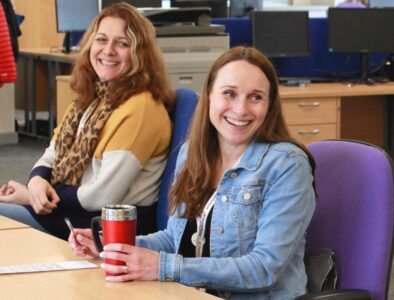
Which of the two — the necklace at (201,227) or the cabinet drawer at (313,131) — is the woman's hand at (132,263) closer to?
the necklace at (201,227)

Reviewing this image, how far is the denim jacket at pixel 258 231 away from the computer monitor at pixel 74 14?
567 centimetres

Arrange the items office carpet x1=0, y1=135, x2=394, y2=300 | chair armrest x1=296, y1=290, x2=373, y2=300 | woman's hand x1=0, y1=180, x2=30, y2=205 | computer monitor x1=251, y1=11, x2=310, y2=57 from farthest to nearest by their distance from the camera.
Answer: office carpet x1=0, y1=135, x2=394, y2=300 → computer monitor x1=251, y1=11, x2=310, y2=57 → woman's hand x1=0, y1=180, x2=30, y2=205 → chair armrest x1=296, y1=290, x2=373, y2=300

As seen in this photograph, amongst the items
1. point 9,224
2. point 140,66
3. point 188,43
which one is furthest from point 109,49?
point 188,43

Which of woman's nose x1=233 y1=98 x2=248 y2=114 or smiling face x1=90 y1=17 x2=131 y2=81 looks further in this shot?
smiling face x1=90 y1=17 x2=131 y2=81

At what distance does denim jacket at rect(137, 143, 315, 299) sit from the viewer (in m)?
2.00

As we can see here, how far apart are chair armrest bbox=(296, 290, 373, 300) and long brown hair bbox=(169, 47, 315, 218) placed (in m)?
0.31

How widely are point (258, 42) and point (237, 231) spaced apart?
422cm

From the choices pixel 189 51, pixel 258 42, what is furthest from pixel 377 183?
pixel 258 42

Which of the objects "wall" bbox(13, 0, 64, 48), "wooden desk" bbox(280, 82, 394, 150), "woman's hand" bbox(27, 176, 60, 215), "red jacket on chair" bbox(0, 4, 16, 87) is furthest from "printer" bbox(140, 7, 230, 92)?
"wall" bbox(13, 0, 64, 48)

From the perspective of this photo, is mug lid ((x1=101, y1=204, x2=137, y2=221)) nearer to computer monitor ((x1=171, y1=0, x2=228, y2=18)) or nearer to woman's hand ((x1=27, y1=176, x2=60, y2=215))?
woman's hand ((x1=27, y1=176, x2=60, y2=215))

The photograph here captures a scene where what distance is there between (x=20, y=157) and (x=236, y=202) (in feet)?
18.0

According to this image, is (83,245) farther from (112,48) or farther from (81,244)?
(112,48)

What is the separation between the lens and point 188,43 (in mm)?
5215

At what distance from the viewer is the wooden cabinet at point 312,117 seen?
5.55m
